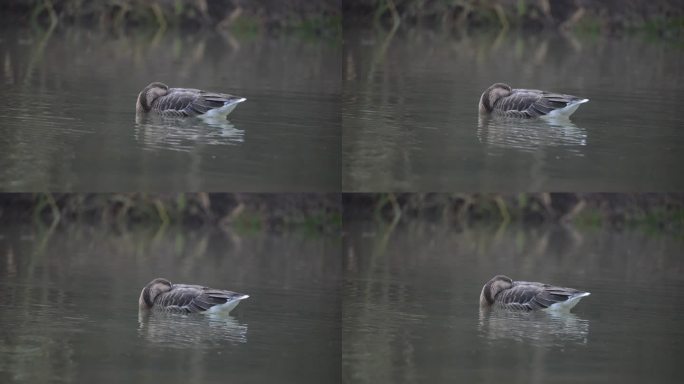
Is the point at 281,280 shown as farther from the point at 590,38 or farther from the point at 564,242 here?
the point at 590,38

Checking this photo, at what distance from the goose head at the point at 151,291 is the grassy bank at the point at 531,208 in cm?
64

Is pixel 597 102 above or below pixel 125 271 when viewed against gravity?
above

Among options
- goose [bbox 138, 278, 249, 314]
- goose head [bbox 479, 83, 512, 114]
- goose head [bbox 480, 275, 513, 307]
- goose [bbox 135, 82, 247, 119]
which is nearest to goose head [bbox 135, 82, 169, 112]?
goose [bbox 135, 82, 247, 119]

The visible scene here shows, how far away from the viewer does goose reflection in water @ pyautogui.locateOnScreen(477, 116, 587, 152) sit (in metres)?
4.99

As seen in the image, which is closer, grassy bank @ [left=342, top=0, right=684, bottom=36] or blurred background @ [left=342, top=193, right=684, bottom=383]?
blurred background @ [left=342, top=193, right=684, bottom=383]

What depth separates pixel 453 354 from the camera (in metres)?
4.91

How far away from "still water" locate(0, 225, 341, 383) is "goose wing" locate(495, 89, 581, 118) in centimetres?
73

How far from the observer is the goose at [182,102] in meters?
4.97

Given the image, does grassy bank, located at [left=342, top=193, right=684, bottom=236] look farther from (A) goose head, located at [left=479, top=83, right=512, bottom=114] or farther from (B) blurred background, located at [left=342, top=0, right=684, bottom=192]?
(A) goose head, located at [left=479, top=83, right=512, bottom=114]

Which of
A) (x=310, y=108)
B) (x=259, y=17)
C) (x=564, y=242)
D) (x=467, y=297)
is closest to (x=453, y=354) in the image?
(x=467, y=297)

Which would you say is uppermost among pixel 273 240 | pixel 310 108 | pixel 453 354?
pixel 310 108

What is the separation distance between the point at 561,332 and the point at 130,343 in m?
1.39

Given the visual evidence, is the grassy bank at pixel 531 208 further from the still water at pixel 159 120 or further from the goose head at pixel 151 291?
the goose head at pixel 151 291

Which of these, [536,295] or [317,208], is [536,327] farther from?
[317,208]
